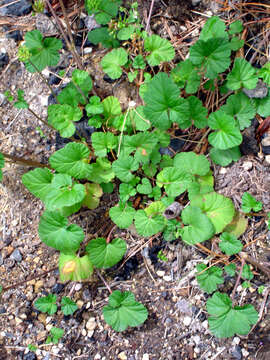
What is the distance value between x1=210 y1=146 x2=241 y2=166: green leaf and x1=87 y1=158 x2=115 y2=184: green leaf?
0.58 m

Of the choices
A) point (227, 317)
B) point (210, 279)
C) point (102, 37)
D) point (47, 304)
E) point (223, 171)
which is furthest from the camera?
point (102, 37)

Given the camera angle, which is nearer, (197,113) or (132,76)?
(197,113)

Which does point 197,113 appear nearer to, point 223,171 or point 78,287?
point 223,171

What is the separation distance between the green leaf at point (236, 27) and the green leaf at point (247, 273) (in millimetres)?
1284

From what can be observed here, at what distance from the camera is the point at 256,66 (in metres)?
2.04

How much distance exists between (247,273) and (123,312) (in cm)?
67

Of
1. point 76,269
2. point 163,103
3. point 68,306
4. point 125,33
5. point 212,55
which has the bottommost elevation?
point 68,306

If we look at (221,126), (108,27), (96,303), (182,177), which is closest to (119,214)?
(182,177)

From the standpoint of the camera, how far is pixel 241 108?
191 centimetres

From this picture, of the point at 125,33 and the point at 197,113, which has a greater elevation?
the point at 125,33

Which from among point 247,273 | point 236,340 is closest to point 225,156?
point 247,273

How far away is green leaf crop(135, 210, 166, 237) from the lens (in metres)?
1.80

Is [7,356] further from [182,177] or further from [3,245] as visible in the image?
[182,177]

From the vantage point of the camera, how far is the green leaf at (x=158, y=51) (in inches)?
77.5
